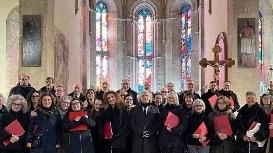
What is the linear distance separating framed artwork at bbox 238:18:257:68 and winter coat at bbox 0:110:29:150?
360 inches

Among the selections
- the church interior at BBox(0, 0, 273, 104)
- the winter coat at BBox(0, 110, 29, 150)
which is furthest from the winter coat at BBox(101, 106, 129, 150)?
the church interior at BBox(0, 0, 273, 104)

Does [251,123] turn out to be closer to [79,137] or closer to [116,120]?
[116,120]

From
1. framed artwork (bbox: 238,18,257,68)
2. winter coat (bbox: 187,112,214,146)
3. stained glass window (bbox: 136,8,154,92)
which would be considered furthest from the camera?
stained glass window (bbox: 136,8,154,92)

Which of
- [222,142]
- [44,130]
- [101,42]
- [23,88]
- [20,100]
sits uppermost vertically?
[101,42]

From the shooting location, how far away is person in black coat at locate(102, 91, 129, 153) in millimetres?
9102

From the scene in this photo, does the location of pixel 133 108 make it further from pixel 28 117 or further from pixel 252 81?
pixel 252 81

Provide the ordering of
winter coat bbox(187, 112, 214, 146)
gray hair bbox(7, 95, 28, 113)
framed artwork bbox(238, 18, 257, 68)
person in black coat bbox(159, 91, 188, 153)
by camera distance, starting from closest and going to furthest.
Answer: gray hair bbox(7, 95, 28, 113)
winter coat bbox(187, 112, 214, 146)
person in black coat bbox(159, 91, 188, 153)
framed artwork bbox(238, 18, 257, 68)

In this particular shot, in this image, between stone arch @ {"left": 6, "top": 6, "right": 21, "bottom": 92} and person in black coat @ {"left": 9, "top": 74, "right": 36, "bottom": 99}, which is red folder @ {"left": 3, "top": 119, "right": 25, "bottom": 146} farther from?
stone arch @ {"left": 6, "top": 6, "right": 21, "bottom": 92}

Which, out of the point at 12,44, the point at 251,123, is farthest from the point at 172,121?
the point at 12,44

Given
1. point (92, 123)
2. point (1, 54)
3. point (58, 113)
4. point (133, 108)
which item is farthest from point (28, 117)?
point (1, 54)

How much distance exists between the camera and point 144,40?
31094mm

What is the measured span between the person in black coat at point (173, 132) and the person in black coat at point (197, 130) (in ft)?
0.51

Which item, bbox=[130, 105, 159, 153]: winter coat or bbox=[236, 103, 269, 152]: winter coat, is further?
bbox=[130, 105, 159, 153]: winter coat

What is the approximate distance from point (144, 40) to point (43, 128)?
75.3 ft
